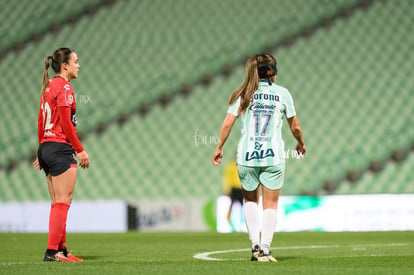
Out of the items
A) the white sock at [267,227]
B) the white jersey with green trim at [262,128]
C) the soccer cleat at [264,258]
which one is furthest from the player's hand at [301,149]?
the soccer cleat at [264,258]

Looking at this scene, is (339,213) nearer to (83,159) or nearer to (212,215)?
(212,215)

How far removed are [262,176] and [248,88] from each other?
0.72 metres

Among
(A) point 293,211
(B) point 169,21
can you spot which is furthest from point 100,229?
(B) point 169,21

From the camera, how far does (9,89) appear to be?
2119 centimetres

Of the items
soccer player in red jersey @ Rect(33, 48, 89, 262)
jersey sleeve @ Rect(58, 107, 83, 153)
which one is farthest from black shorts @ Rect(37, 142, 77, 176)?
jersey sleeve @ Rect(58, 107, 83, 153)

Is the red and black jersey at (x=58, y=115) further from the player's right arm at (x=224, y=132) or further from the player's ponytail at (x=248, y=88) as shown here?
the player's ponytail at (x=248, y=88)

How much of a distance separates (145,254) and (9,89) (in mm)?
13906

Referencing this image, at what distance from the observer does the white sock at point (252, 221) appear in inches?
252

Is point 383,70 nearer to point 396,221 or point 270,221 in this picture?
point 396,221

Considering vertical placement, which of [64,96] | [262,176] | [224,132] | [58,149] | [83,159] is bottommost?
[262,176]

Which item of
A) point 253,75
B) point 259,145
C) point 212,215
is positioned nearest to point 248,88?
point 253,75

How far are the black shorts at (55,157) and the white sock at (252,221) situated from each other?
1548mm

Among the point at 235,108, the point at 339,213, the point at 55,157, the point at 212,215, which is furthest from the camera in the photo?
the point at 212,215

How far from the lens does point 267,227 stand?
6.33 metres
